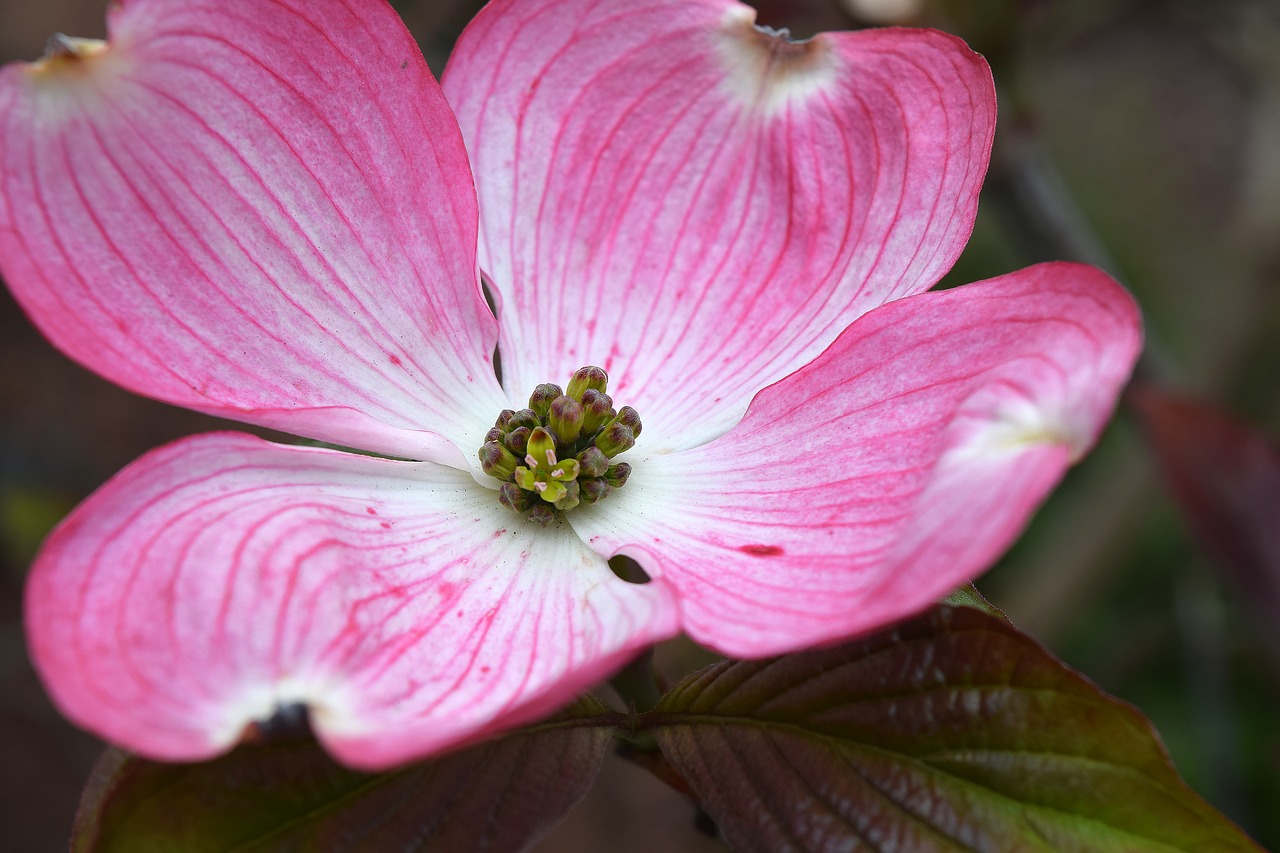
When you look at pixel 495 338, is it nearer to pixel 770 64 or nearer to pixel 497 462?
pixel 497 462

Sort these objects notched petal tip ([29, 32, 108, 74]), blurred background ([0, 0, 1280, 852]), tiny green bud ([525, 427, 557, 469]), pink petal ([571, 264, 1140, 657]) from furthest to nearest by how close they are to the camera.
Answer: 1. blurred background ([0, 0, 1280, 852])
2. tiny green bud ([525, 427, 557, 469])
3. notched petal tip ([29, 32, 108, 74])
4. pink petal ([571, 264, 1140, 657])

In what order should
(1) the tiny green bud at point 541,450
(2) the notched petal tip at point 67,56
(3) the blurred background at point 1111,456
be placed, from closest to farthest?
1. (2) the notched petal tip at point 67,56
2. (1) the tiny green bud at point 541,450
3. (3) the blurred background at point 1111,456

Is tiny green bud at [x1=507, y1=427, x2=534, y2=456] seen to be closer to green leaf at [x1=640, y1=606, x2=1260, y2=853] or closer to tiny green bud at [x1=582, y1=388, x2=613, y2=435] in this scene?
tiny green bud at [x1=582, y1=388, x2=613, y2=435]

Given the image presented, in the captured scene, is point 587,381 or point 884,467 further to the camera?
point 587,381

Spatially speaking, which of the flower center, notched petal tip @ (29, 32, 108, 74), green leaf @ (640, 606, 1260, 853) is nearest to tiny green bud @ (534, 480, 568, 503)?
the flower center

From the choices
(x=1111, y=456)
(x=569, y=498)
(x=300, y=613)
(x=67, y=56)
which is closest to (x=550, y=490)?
(x=569, y=498)

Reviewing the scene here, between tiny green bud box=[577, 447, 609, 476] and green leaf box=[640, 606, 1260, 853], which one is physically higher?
tiny green bud box=[577, 447, 609, 476]

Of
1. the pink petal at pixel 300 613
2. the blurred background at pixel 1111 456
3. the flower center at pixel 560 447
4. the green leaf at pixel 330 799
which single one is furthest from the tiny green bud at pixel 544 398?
the blurred background at pixel 1111 456

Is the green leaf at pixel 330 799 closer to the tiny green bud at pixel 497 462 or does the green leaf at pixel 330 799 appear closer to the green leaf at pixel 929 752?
the green leaf at pixel 929 752
